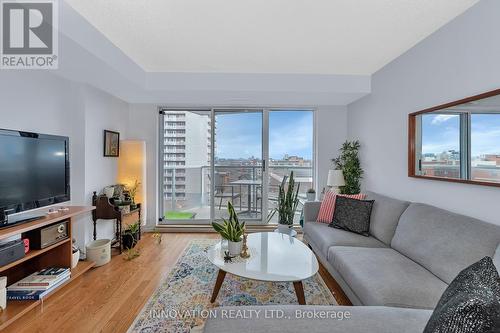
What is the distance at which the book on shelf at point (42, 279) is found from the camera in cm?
199

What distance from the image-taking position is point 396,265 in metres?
1.83

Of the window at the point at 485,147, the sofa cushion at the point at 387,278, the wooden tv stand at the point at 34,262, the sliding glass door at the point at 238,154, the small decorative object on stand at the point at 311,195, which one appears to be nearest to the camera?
the sofa cushion at the point at 387,278

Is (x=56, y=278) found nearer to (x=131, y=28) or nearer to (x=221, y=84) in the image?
(x=131, y=28)

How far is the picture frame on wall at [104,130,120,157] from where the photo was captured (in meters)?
3.38

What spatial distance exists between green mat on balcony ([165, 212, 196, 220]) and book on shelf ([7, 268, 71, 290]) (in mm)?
2111

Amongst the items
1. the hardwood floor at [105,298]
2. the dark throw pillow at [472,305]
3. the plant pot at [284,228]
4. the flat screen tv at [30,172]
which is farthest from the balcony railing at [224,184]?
the dark throw pillow at [472,305]

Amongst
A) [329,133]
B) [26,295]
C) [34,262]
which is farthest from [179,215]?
[329,133]

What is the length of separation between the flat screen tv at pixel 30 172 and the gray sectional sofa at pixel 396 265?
204cm

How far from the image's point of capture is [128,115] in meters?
4.06

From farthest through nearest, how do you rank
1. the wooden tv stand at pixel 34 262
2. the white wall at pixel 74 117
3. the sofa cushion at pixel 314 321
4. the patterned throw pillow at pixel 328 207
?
the patterned throw pillow at pixel 328 207 < the white wall at pixel 74 117 < the wooden tv stand at pixel 34 262 < the sofa cushion at pixel 314 321

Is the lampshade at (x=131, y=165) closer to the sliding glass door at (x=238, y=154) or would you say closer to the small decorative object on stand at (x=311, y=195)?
the sliding glass door at (x=238, y=154)

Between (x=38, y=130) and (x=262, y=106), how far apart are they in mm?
3076

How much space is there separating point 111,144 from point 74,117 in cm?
65

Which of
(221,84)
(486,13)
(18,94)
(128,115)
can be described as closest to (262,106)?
(221,84)
